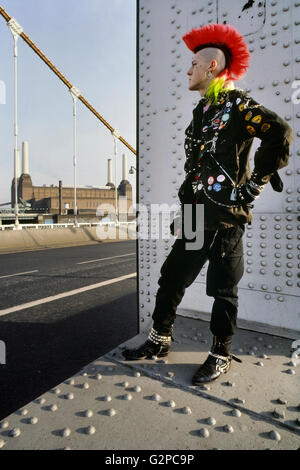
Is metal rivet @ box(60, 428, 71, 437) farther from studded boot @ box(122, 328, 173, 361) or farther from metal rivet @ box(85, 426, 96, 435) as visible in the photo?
studded boot @ box(122, 328, 173, 361)

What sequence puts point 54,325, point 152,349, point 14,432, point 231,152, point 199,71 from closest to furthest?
point 14,432, point 231,152, point 199,71, point 152,349, point 54,325

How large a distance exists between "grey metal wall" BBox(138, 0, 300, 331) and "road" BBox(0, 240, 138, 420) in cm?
60

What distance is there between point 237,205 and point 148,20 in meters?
1.67

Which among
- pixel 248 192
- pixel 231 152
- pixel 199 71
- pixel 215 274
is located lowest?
pixel 215 274

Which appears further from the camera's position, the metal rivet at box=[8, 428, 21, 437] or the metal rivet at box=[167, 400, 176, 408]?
the metal rivet at box=[167, 400, 176, 408]

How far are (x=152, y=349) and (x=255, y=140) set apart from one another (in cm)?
143

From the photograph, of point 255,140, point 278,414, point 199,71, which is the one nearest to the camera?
point 278,414

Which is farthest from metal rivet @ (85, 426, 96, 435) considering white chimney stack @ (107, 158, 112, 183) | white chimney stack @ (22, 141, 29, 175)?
white chimney stack @ (107, 158, 112, 183)

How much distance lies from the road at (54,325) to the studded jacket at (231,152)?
4.41 ft

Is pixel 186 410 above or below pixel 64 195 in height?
below

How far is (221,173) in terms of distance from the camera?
151 cm

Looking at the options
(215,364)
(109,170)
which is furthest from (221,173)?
(109,170)

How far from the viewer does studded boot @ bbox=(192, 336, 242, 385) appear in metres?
1.47

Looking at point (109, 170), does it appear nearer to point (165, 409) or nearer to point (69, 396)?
point (69, 396)
